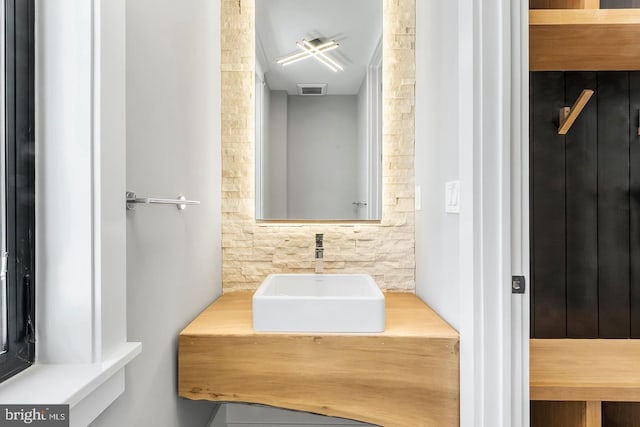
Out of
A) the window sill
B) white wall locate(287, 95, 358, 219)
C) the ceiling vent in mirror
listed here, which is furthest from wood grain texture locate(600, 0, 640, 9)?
the window sill

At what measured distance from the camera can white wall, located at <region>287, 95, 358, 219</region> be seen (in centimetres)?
183

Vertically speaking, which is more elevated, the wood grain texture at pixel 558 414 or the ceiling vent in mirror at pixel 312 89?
the ceiling vent in mirror at pixel 312 89

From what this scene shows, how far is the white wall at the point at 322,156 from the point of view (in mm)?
1831

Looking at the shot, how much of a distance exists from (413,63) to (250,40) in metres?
0.79

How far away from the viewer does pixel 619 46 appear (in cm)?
119

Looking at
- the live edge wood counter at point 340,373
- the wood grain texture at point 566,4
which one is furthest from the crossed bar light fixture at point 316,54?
the live edge wood counter at point 340,373

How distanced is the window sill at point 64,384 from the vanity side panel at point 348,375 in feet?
1.31

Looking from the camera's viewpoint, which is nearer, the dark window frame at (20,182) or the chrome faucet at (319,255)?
the dark window frame at (20,182)

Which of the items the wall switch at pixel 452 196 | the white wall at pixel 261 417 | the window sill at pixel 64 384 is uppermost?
the wall switch at pixel 452 196

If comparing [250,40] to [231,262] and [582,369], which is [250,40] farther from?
[582,369]

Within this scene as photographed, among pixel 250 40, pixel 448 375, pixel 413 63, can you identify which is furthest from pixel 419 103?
pixel 448 375

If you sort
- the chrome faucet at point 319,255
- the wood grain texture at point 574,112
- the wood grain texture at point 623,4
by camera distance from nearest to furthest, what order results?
1. the wood grain texture at point 574,112
2. the wood grain texture at point 623,4
3. the chrome faucet at point 319,255

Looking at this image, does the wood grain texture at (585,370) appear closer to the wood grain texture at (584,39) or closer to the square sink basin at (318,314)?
the square sink basin at (318,314)

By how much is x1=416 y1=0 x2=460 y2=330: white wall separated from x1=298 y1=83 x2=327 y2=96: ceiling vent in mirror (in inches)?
17.5
